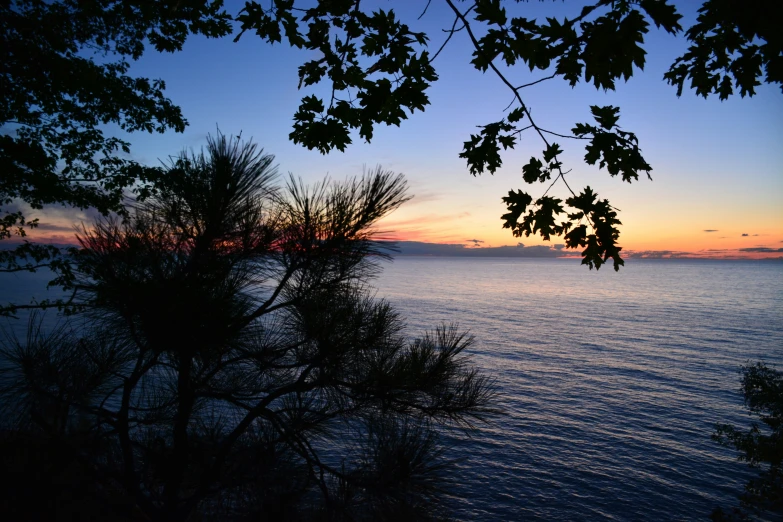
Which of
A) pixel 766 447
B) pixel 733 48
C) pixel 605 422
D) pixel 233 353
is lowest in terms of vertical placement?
pixel 605 422

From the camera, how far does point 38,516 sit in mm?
3650

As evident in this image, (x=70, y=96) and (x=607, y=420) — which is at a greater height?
(x=70, y=96)

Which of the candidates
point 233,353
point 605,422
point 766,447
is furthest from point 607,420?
point 233,353

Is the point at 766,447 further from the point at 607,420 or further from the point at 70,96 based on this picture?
the point at 70,96

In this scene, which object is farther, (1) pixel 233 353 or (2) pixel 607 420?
(2) pixel 607 420

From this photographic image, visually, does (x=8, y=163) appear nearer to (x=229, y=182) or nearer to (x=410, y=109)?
(x=229, y=182)

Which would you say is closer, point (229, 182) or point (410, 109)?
point (410, 109)

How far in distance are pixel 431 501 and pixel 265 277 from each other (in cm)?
300

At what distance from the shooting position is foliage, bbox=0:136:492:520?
324 cm

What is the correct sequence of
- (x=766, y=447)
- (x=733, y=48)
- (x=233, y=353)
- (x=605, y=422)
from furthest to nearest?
1. (x=605, y=422)
2. (x=766, y=447)
3. (x=233, y=353)
4. (x=733, y=48)

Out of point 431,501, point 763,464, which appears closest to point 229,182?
point 431,501

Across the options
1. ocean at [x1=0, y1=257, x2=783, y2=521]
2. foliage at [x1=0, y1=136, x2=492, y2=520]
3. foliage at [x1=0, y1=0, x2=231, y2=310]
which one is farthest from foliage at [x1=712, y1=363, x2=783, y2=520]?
foliage at [x1=0, y1=0, x2=231, y2=310]

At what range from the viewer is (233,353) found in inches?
161

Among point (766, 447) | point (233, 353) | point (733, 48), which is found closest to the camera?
point (733, 48)
